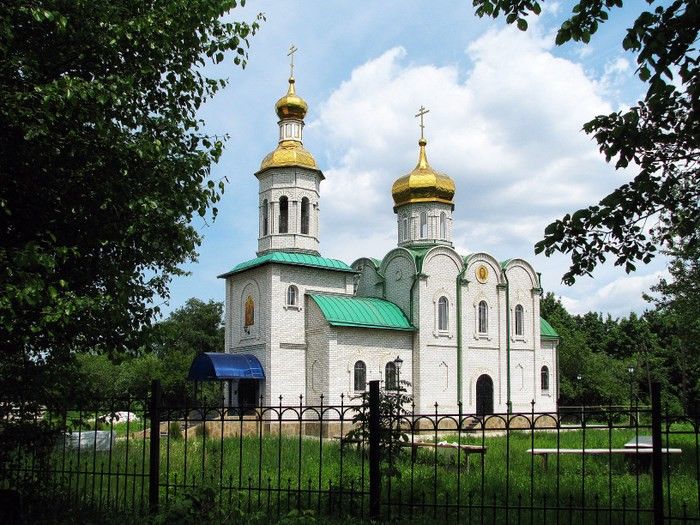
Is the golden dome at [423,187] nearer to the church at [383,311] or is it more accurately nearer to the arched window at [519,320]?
the church at [383,311]

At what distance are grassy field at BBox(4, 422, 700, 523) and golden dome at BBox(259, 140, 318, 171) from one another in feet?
38.4

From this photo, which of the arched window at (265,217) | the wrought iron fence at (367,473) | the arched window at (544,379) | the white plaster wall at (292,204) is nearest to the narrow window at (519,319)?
the arched window at (544,379)

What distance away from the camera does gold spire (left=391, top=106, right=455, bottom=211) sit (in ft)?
96.9

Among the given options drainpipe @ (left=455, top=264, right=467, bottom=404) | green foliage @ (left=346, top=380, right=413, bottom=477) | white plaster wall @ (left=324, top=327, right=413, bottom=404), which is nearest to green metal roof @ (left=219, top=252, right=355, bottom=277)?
white plaster wall @ (left=324, top=327, right=413, bottom=404)

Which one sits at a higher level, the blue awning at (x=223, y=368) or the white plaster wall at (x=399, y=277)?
the white plaster wall at (x=399, y=277)

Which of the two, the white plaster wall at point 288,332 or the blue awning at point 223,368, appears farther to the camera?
the white plaster wall at point 288,332

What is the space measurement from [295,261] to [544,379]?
483 inches

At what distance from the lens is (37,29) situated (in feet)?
22.7

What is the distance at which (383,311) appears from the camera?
25828mm

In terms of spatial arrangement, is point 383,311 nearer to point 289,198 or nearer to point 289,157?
point 289,198

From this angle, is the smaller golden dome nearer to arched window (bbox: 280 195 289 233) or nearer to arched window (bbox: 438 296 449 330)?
arched window (bbox: 280 195 289 233)

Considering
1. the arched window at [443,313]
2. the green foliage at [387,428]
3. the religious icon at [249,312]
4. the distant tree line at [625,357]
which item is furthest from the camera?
the distant tree line at [625,357]

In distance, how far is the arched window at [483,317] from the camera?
92.2ft

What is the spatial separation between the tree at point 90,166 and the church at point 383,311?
14.7 metres
